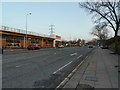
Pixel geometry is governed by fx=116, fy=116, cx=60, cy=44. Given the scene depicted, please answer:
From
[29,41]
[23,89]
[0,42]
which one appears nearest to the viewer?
[23,89]

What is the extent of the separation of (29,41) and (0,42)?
14.7 metres

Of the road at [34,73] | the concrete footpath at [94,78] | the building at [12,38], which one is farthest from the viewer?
the building at [12,38]

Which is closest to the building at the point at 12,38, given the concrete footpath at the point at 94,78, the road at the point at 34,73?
the road at the point at 34,73

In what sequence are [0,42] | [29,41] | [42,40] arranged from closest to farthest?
1. [0,42]
2. [29,41]
3. [42,40]

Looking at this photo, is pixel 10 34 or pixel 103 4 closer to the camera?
pixel 103 4

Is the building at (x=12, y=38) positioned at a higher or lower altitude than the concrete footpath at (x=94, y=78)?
higher

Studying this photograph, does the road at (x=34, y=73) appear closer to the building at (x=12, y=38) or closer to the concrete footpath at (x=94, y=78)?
the concrete footpath at (x=94, y=78)

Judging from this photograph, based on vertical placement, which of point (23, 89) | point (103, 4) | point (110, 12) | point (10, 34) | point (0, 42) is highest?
point (103, 4)

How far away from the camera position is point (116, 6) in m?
21.0

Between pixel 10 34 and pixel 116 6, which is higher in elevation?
pixel 116 6

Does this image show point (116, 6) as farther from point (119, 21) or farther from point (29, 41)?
point (29, 41)

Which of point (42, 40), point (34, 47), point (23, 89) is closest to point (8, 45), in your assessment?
point (34, 47)

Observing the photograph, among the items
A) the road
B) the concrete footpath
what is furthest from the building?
the concrete footpath

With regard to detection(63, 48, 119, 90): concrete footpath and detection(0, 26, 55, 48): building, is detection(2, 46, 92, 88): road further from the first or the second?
detection(0, 26, 55, 48): building
